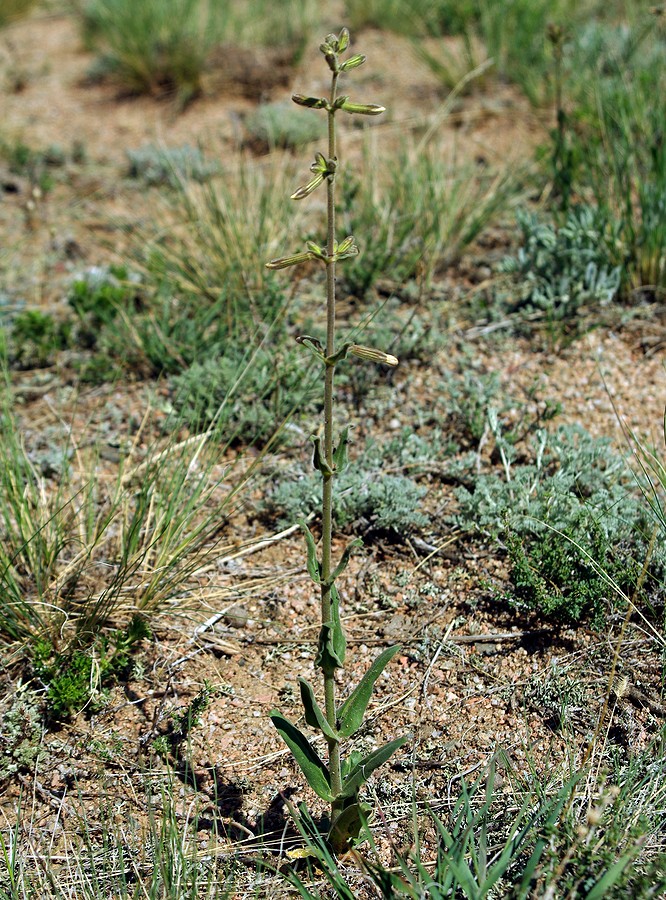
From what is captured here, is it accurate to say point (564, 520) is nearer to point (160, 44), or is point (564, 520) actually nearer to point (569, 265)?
point (569, 265)

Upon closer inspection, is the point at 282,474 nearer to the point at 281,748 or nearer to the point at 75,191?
the point at 281,748

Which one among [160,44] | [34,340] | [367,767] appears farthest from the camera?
[160,44]

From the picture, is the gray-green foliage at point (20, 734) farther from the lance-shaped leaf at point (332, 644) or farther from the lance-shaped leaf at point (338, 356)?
the lance-shaped leaf at point (338, 356)

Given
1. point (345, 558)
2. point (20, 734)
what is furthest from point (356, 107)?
point (20, 734)

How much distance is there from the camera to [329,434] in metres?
1.77

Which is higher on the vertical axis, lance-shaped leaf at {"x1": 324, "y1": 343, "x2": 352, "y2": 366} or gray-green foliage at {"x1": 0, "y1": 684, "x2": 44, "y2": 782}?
lance-shaped leaf at {"x1": 324, "y1": 343, "x2": 352, "y2": 366}

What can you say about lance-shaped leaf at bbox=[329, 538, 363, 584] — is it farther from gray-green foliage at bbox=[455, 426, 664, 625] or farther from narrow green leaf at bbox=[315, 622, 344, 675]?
gray-green foliage at bbox=[455, 426, 664, 625]

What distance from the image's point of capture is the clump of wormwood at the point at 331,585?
1.67 metres

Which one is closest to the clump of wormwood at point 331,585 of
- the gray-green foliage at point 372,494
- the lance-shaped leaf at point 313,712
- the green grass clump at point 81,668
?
the lance-shaped leaf at point 313,712

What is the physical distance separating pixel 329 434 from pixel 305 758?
2.45 ft

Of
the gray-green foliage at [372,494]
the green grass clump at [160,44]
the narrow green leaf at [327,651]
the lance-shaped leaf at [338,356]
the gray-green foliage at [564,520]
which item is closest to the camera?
the lance-shaped leaf at [338,356]

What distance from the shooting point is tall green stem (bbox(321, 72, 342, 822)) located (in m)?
1.66

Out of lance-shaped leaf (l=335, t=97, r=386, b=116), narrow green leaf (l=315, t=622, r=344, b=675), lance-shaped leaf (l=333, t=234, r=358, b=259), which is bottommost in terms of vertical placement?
narrow green leaf (l=315, t=622, r=344, b=675)

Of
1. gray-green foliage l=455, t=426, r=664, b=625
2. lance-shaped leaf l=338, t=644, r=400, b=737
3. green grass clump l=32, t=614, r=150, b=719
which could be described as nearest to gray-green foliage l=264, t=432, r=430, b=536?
gray-green foliage l=455, t=426, r=664, b=625
